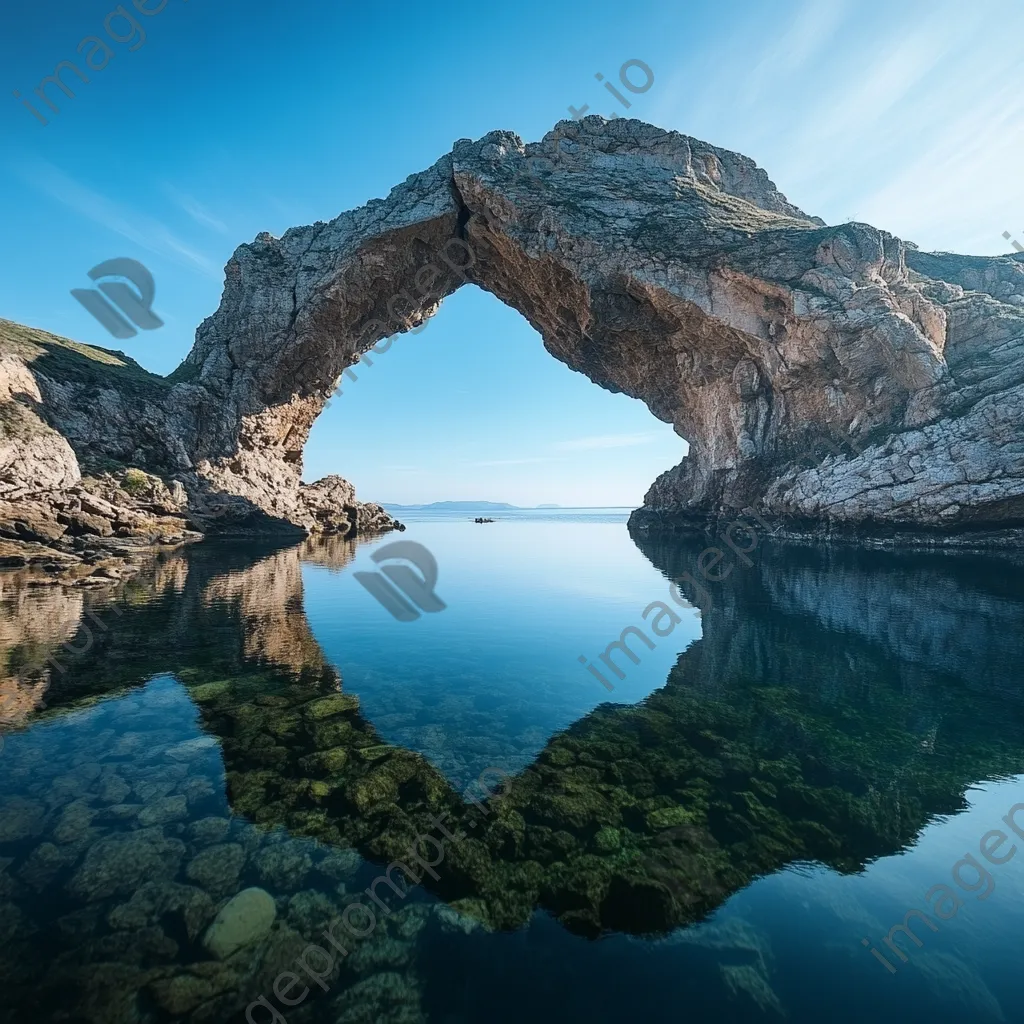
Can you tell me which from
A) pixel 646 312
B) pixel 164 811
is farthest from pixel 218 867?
pixel 646 312

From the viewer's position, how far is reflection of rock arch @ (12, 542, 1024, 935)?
6348 millimetres

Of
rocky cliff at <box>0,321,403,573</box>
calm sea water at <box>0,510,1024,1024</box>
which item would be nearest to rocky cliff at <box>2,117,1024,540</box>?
rocky cliff at <box>0,321,403,573</box>

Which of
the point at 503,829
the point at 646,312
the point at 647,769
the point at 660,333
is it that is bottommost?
the point at 647,769

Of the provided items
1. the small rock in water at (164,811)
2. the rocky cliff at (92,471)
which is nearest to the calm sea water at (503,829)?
the small rock in water at (164,811)

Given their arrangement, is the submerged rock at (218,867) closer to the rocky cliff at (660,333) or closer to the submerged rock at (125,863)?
the submerged rock at (125,863)

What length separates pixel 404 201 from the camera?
54562 mm

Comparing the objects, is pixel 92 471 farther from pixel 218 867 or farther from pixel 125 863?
pixel 218 867

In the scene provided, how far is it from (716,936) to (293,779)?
6.69 metres

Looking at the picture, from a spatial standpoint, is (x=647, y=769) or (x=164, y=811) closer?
(x=164, y=811)

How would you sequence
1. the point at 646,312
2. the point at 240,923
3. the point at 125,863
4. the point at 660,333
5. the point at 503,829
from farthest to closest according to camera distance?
the point at 660,333 < the point at 646,312 < the point at 503,829 < the point at 125,863 < the point at 240,923

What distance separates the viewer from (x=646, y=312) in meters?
56.9

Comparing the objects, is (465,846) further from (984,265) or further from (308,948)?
(984,265)

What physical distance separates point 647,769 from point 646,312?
57561mm

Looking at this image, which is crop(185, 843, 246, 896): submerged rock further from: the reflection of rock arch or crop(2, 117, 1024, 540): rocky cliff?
crop(2, 117, 1024, 540): rocky cliff
